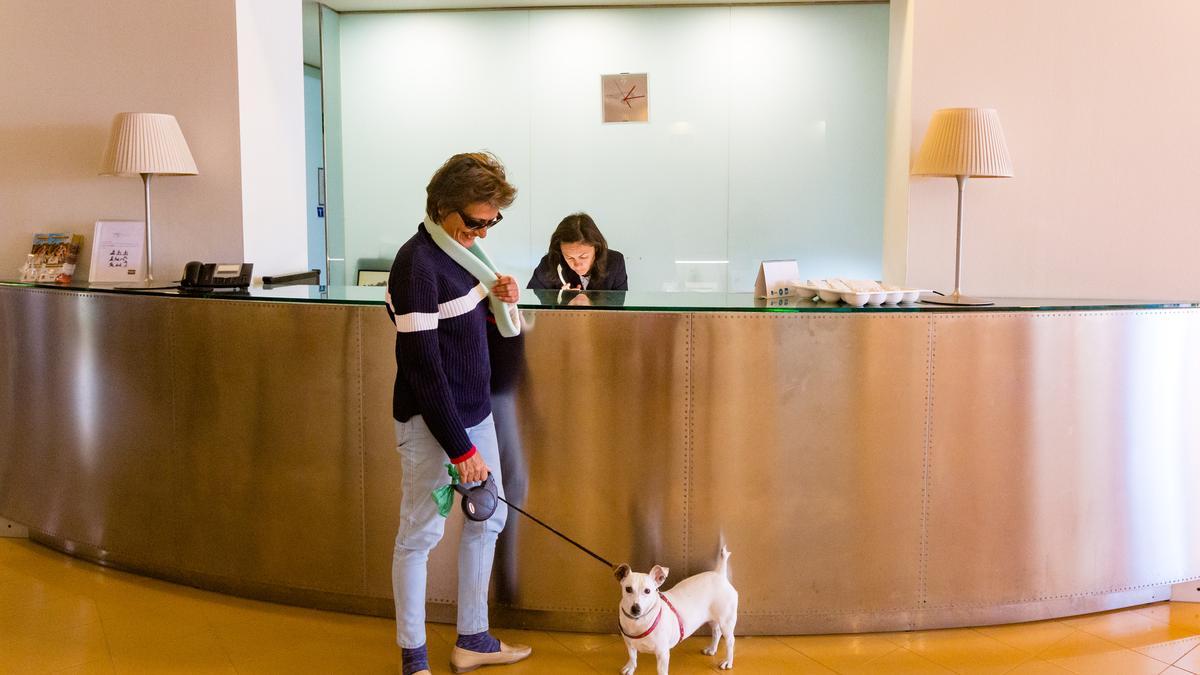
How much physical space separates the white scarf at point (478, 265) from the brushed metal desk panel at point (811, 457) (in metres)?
0.56

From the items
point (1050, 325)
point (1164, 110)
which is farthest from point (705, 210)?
point (1050, 325)

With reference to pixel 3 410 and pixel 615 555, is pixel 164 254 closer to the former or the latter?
pixel 3 410

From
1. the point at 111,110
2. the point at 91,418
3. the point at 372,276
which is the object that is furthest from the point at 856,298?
the point at 372,276

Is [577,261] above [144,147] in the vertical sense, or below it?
below

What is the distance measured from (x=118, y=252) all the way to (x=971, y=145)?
333 centimetres

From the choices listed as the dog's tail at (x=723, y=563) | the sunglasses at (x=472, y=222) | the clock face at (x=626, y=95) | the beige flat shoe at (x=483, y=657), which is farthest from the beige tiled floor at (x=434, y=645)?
the clock face at (x=626, y=95)

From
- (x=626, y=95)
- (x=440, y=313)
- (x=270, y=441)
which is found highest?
(x=626, y=95)

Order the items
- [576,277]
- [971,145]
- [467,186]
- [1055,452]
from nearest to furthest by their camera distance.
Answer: [467,186] → [1055,452] → [971,145] → [576,277]

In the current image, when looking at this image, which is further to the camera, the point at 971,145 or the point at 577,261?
the point at 577,261

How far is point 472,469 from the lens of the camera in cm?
234

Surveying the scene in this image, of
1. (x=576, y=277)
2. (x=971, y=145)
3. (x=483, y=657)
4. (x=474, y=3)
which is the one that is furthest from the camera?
(x=474, y=3)

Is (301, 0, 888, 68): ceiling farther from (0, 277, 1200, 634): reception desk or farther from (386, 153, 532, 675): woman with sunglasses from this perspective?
(386, 153, 532, 675): woman with sunglasses

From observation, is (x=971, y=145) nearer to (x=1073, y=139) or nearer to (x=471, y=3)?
(x=1073, y=139)

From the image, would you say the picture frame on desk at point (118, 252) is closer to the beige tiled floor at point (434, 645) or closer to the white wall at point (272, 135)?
the white wall at point (272, 135)
